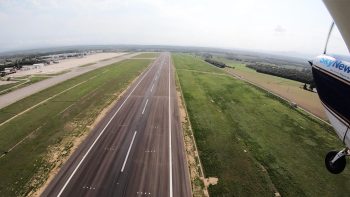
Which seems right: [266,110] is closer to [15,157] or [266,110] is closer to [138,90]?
[138,90]

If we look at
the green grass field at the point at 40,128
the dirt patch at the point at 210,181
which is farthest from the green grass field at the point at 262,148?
the green grass field at the point at 40,128

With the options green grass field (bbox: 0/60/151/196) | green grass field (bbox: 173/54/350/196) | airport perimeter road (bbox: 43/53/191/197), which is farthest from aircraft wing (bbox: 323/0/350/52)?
green grass field (bbox: 0/60/151/196)

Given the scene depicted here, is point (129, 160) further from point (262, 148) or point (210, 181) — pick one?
point (262, 148)

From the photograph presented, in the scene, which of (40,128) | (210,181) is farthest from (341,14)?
(40,128)

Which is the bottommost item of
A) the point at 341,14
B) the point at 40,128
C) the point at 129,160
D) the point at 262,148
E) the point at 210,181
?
the point at 262,148

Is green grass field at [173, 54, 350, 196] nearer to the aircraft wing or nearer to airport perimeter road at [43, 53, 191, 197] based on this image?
airport perimeter road at [43, 53, 191, 197]

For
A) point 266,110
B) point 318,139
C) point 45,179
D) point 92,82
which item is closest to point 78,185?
point 45,179
